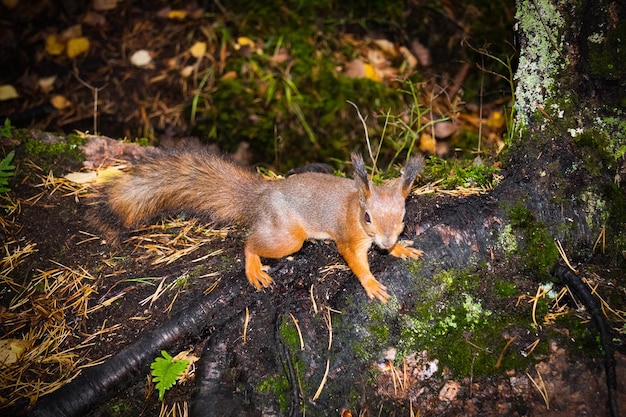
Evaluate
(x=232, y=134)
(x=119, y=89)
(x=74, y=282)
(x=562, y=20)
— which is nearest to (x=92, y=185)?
(x=74, y=282)

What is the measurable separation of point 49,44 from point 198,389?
4.55m

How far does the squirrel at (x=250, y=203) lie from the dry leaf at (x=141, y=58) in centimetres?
269

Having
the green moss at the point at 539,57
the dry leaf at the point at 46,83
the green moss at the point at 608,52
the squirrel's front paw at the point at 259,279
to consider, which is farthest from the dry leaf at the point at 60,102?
the green moss at the point at 608,52

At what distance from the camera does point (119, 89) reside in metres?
5.23

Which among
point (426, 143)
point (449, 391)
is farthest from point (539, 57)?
point (426, 143)

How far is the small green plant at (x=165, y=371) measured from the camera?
7.21 feet

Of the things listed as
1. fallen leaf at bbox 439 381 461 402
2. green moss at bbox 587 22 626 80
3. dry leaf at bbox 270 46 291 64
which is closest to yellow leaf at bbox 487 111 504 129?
dry leaf at bbox 270 46 291 64

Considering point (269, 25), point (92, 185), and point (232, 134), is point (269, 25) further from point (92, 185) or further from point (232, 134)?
point (92, 185)

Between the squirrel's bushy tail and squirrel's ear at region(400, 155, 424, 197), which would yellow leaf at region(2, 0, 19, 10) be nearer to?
the squirrel's bushy tail

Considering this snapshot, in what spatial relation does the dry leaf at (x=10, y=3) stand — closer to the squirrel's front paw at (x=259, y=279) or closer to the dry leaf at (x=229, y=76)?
the dry leaf at (x=229, y=76)

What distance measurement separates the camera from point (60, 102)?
512 cm

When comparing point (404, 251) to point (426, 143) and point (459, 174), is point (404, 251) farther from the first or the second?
point (426, 143)

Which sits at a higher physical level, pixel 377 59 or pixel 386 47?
pixel 386 47

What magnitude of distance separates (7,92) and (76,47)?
0.81m
